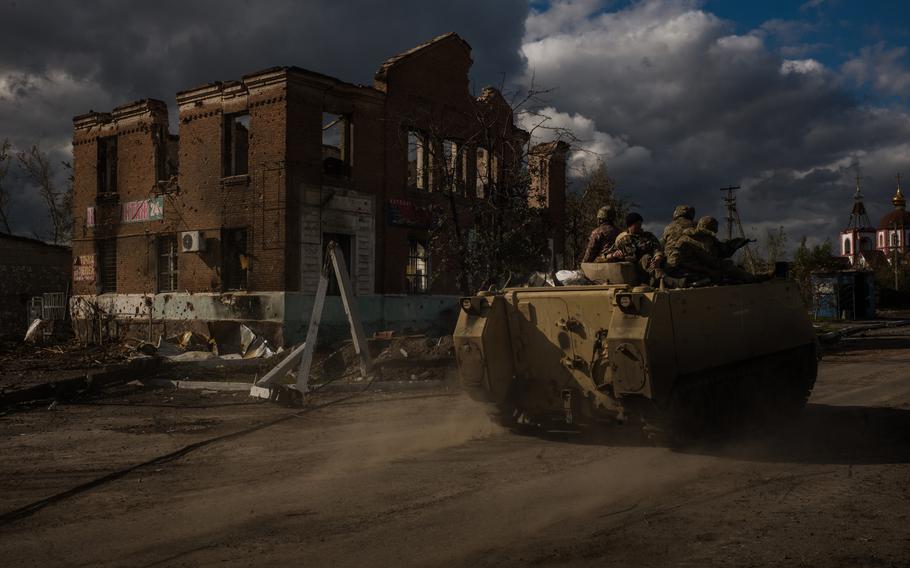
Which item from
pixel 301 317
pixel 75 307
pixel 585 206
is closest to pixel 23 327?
pixel 75 307

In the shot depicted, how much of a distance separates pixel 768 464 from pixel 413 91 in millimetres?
17967

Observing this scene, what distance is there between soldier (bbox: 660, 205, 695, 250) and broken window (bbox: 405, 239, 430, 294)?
14.5 m

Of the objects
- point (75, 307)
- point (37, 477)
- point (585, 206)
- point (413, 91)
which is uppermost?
point (413, 91)

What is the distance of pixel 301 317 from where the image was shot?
64.5 feet

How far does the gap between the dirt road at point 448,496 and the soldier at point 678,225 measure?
227 cm

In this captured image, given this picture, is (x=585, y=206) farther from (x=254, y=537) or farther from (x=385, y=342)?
(x=254, y=537)

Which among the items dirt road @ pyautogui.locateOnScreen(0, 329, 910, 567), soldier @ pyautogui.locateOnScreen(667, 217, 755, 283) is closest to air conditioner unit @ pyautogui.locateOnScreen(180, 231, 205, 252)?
dirt road @ pyautogui.locateOnScreen(0, 329, 910, 567)

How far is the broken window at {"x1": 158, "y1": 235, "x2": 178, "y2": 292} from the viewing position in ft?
73.7

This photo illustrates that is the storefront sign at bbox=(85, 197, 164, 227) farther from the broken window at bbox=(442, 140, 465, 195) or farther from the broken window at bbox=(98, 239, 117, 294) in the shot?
the broken window at bbox=(442, 140, 465, 195)

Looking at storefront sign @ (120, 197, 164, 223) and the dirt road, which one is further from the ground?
storefront sign @ (120, 197, 164, 223)

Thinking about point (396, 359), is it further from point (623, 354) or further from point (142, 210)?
point (142, 210)

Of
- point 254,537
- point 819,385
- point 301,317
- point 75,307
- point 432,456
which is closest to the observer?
point 254,537

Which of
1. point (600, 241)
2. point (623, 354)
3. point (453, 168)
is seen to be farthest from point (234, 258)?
point (623, 354)

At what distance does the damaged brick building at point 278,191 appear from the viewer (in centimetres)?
1980
